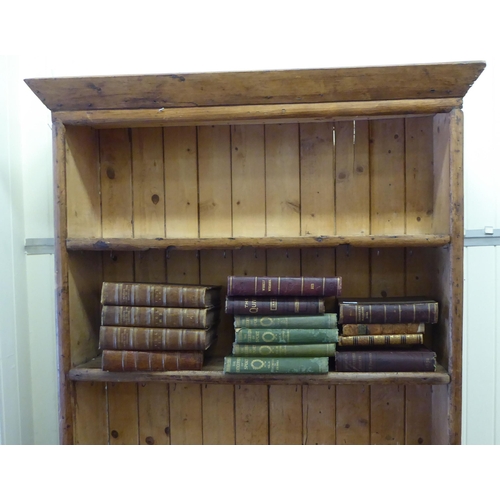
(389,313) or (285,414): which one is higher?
(389,313)

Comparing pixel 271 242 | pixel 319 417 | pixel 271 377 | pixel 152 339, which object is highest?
pixel 271 242

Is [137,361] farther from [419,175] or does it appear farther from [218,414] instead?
[419,175]

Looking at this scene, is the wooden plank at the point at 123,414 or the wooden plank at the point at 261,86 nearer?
the wooden plank at the point at 261,86

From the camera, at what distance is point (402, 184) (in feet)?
3.90

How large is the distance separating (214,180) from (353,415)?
86 centimetres

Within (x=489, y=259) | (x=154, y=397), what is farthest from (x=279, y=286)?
(x=489, y=259)

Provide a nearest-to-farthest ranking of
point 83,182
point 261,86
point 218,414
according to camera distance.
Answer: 1. point 261,86
2. point 83,182
3. point 218,414

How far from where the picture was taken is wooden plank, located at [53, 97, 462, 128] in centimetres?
99

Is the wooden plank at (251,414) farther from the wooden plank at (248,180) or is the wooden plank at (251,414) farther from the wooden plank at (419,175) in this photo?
the wooden plank at (419,175)

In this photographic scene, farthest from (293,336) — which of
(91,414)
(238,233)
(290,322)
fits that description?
(91,414)

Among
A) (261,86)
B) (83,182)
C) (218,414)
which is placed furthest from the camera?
(218,414)

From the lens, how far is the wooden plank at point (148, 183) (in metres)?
1.23

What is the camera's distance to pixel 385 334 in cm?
105

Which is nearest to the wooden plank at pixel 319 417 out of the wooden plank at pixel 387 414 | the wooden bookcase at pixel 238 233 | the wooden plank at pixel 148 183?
the wooden bookcase at pixel 238 233
